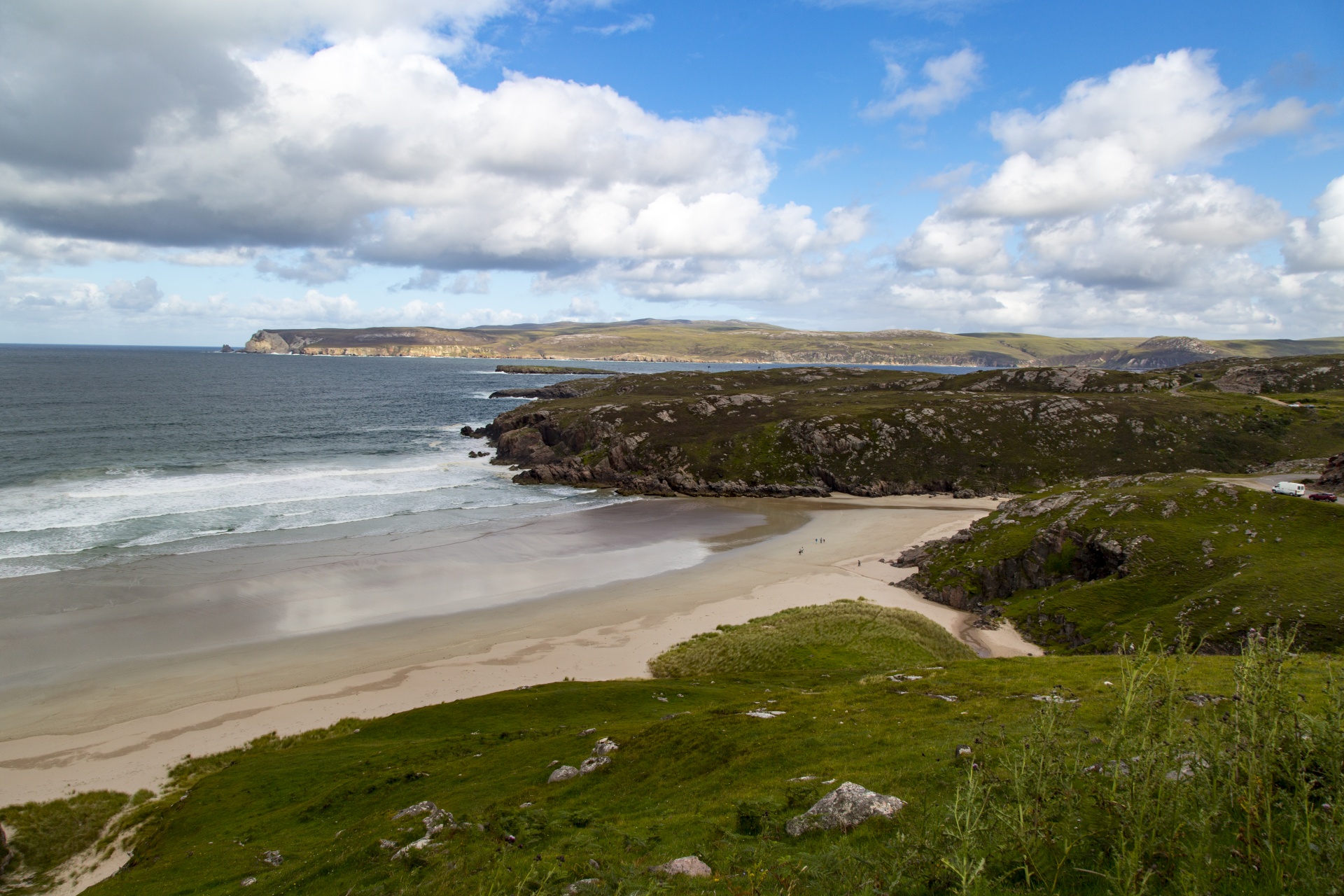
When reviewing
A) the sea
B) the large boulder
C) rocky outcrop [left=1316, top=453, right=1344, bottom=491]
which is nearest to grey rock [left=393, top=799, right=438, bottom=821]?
the large boulder

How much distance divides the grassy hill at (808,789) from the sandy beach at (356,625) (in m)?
5.38

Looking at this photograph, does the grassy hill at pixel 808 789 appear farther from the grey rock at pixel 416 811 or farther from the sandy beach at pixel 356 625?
the sandy beach at pixel 356 625

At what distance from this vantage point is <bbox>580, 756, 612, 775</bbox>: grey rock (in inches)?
784

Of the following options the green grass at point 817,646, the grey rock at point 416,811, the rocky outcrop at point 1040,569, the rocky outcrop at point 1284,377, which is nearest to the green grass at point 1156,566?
the rocky outcrop at point 1040,569

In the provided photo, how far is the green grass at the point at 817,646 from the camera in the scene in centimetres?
3772

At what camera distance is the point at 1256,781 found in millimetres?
6867

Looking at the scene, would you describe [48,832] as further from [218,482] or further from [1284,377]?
[1284,377]

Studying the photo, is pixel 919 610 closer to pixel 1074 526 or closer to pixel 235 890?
pixel 1074 526

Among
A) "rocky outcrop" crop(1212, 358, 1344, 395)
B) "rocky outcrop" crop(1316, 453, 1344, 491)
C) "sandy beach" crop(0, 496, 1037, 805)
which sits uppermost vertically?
"rocky outcrop" crop(1212, 358, 1344, 395)

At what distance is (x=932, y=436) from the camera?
335 ft

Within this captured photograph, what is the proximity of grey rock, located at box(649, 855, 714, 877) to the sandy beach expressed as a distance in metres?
28.3

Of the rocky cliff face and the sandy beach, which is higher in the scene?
the rocky cliff face

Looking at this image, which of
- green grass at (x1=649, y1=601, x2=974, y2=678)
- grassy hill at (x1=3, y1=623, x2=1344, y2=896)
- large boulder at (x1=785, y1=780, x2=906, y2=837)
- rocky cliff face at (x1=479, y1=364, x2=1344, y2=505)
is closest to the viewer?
grassy hill at (x1=3, y1=623, x2=1344, y2=896)

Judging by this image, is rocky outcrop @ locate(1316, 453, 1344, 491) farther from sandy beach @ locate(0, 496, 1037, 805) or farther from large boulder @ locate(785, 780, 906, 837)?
large boulder @ locate(785, 780, 906, 837)
